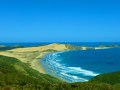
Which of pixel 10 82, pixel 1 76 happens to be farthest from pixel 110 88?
pixel 1 76

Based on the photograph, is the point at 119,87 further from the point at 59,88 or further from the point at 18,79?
the point at 18,79

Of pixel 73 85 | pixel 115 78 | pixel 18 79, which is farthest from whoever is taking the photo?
pixel 115 78

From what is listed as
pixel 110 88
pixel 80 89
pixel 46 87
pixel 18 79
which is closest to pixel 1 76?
pixel 18 79

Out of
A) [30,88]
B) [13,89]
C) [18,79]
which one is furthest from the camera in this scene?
[18,79]

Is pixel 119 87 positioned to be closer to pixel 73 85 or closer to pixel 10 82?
pixel 73 85

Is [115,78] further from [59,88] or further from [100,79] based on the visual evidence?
[59,88]

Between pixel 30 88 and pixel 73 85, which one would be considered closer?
pixel 30 88

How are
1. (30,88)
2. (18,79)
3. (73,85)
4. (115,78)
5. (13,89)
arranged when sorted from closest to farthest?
(13,89) < (30,88) < (73,85) < (18,79) < (115,78)

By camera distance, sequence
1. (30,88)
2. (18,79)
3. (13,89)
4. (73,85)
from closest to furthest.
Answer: (13,89) → (30,88) → (73,85) → (18,79)

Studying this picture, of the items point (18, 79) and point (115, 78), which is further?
point (115, 78)

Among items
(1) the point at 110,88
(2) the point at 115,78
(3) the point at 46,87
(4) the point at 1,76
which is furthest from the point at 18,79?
(2) the point at 115,78
